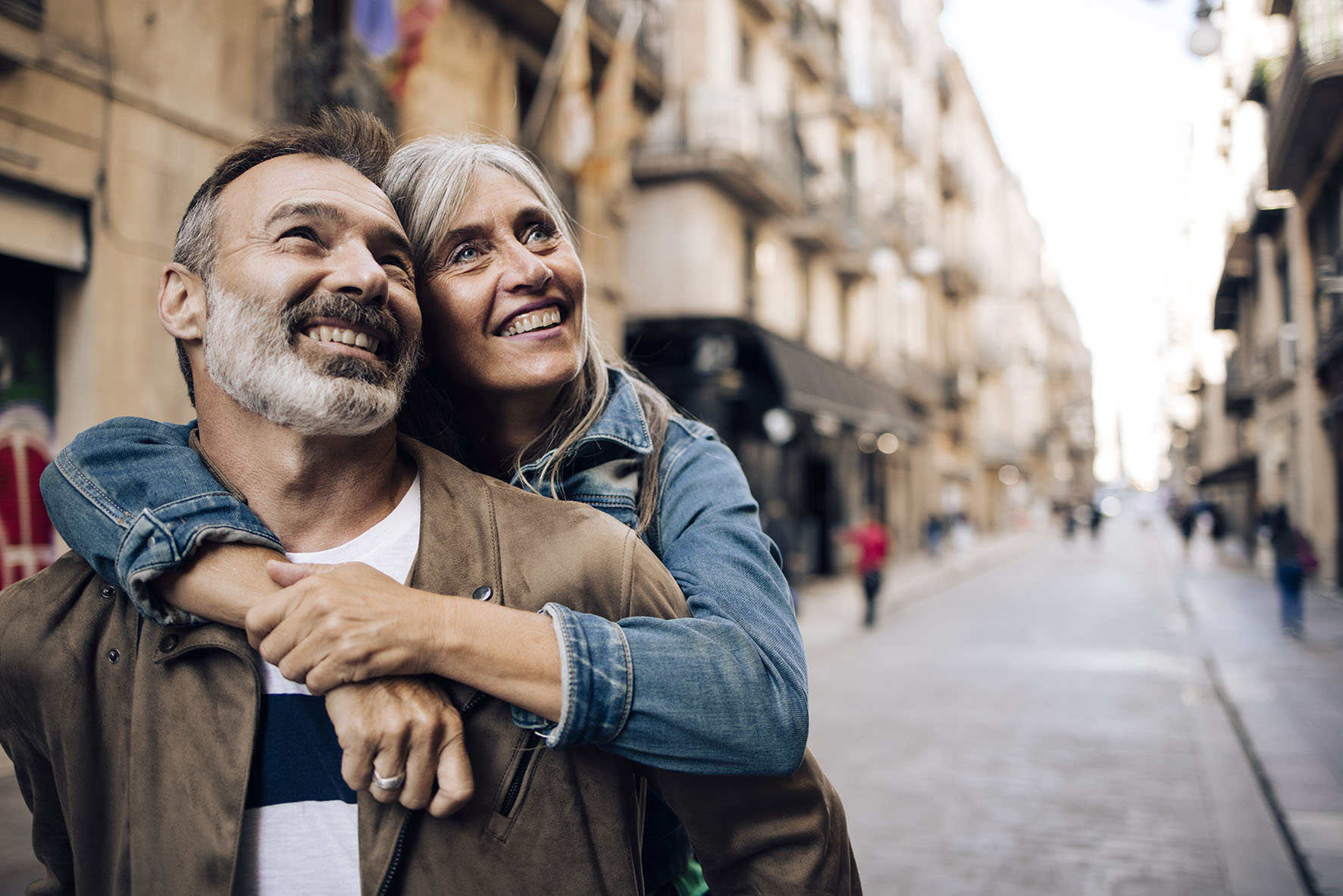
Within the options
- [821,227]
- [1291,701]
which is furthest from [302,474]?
[821,227]

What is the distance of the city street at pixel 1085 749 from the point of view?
5.37 metres

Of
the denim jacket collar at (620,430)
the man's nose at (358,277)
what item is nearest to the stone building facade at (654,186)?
the man's nose at (358,277)

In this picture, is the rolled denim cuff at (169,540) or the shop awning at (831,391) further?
the shop awning at (831,391)

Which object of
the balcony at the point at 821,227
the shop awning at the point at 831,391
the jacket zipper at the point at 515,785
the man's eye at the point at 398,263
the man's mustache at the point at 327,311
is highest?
the balcony at the point at 821,227

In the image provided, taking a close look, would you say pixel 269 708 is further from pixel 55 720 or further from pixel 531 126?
pixel 531 126

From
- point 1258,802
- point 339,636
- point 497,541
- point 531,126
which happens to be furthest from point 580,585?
point 531,126

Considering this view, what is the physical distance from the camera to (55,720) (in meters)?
1.51

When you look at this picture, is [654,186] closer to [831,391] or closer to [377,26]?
[831,391]

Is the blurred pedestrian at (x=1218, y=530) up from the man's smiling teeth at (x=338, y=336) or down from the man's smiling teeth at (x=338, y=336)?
down

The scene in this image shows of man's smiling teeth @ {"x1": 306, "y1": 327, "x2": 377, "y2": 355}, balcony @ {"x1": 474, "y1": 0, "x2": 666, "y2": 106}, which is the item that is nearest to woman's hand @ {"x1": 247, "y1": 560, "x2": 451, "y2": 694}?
man's smiling teeth @ {"x1": 306, "y1": 327, "x2": 377, "y2": 355}

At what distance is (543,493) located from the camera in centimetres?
179

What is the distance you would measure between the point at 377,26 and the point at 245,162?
827 cm

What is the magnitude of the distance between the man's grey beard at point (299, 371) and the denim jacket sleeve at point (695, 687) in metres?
0.46

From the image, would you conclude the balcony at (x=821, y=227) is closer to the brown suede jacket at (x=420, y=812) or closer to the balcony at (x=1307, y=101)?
the balcony at (x=1307, y=101)
